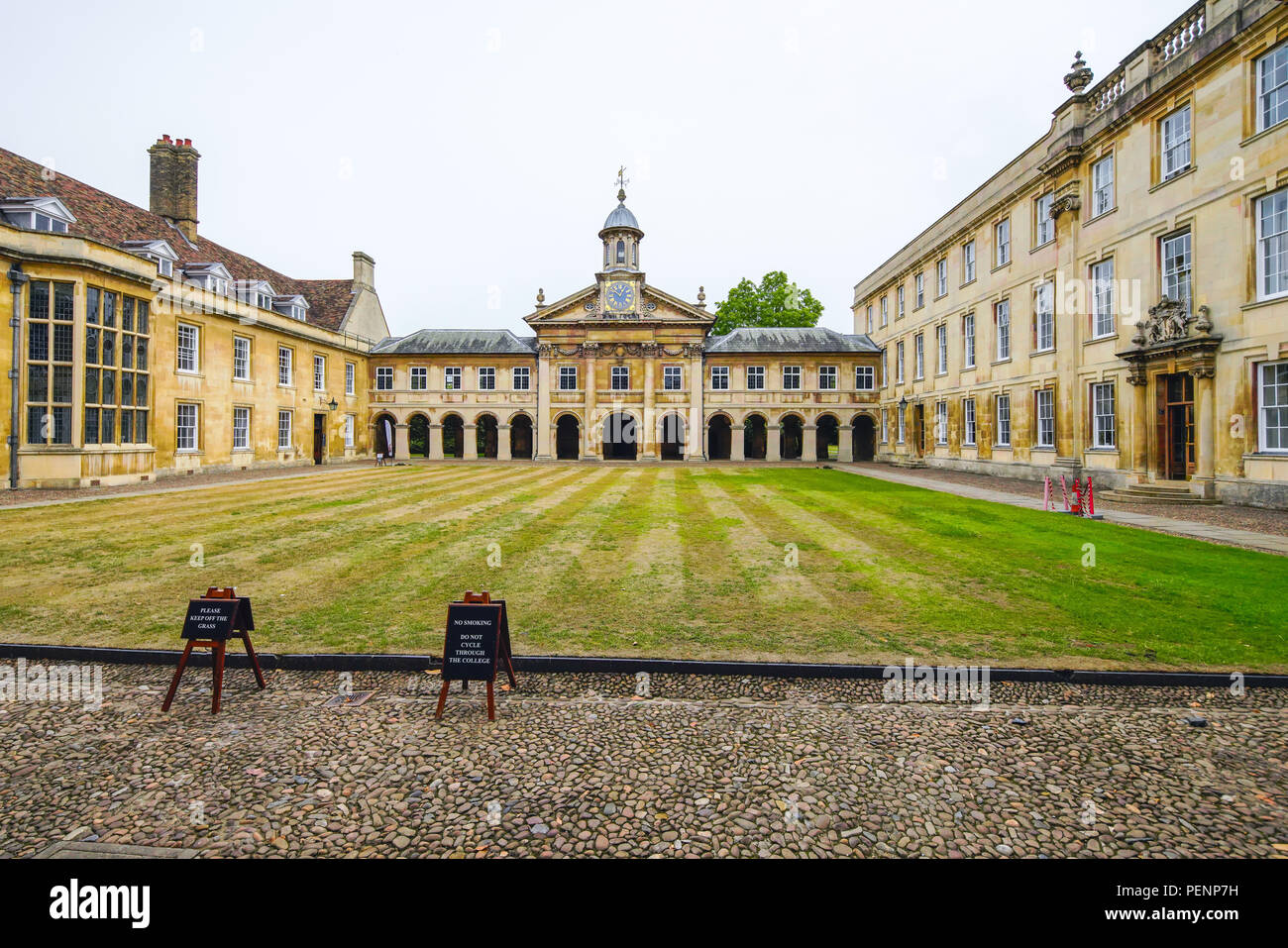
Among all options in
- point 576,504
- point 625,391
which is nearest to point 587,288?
point 625,391

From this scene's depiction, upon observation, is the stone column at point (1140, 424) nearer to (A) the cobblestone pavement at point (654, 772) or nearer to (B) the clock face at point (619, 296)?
(A) the cobblestone pavement at point (654, 772)

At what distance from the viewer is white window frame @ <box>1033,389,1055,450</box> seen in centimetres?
2356

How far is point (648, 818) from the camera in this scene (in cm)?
342

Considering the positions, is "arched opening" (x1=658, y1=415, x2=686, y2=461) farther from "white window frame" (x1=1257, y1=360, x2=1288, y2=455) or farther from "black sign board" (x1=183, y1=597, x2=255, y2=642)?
"black sign board" (x1=183, y1=597, x2=255, y2=642)

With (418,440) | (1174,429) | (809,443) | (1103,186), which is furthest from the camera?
(418,440)

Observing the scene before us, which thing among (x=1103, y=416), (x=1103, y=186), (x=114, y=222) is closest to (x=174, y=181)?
(x=114, y=222)

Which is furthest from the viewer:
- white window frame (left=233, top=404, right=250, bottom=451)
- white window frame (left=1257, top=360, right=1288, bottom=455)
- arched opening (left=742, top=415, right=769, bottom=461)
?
arched opening (left=742, top=415, right=769, bottom=461)

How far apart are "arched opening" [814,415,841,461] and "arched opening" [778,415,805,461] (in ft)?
4.81

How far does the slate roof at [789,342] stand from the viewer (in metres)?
42.6

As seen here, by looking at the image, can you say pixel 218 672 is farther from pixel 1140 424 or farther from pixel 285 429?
pixel 285 429

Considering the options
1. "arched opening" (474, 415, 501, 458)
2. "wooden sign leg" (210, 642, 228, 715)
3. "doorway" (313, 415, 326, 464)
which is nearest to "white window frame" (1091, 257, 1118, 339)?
"wooden sign leg" (210, 642, 228, 715)

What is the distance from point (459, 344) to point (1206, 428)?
4130 centimetres

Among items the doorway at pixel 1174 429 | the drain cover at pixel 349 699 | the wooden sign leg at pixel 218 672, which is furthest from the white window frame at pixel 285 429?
the doorway at pixel 1174 429

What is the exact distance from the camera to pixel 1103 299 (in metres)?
20.9
